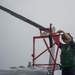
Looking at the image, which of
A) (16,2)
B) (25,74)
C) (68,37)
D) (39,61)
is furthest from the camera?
(16,2)

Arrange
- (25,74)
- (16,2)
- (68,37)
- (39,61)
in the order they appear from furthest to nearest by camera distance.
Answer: (16,2)
(39,61)
(68,37)
(25,74)

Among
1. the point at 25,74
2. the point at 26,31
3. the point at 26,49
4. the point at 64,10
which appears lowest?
the point at 25,74

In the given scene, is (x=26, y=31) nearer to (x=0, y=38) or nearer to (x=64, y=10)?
(x=0, y=38)

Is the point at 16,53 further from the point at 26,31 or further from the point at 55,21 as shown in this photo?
the point at 55,21

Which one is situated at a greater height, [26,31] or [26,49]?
[26,31]

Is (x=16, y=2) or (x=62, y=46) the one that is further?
(x=16, y=2)

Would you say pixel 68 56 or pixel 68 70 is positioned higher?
pixel 68 56

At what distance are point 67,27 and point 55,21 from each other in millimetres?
298

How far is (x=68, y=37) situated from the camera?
250cm

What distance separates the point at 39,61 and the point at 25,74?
1727mm

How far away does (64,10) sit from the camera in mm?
4066

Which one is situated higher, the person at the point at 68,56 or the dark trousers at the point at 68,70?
the person at the point at 68,56

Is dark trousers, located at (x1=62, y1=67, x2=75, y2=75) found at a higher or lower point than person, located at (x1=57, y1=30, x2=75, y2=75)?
lower

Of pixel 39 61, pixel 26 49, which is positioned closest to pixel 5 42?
pixel 26 49
